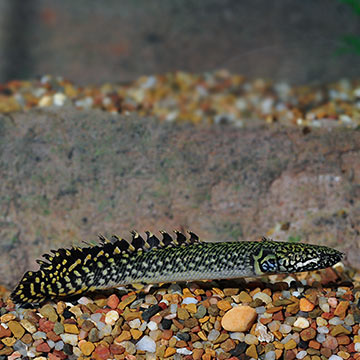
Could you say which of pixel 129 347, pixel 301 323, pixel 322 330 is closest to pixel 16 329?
pixel 129 347

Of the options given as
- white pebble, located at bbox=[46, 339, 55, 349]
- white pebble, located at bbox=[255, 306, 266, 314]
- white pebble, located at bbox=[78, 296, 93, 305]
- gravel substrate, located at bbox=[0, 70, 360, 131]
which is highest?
gravel substrate, located at bbox=[0, 70, 360, 131]

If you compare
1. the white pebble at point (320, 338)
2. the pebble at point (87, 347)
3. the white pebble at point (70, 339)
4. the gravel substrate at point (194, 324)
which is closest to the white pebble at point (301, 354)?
the gravel substrate at point (194, 324)

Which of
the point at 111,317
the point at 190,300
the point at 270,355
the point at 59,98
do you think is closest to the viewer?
the point at 270,355

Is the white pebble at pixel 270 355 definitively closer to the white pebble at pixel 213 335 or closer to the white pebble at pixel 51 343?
the white pebble at pixel 213 335

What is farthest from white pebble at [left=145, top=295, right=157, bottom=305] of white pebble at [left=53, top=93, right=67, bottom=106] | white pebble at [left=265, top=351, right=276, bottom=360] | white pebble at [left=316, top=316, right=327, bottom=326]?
white pebble at [left=53, top=93, right=67, bottom=106]

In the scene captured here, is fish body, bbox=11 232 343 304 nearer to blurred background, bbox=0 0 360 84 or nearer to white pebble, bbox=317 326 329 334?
white pebble, bbox=317 326 329 334

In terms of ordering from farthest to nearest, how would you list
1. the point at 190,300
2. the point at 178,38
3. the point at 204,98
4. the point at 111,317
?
1. the point at 178,38
2. the point at 204,98
3. the point at 190,300
4. the point at 111,317

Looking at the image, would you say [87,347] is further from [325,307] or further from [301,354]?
[325,307]
